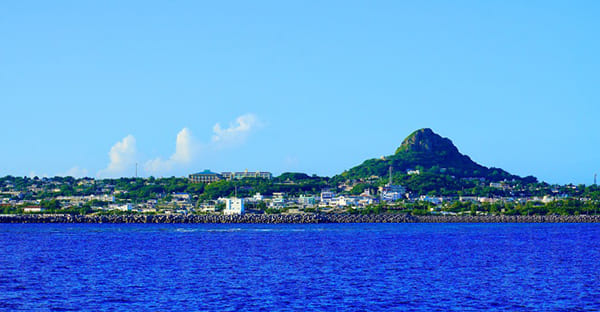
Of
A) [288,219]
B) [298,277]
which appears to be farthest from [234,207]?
[298,277]

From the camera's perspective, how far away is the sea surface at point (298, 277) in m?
38.9

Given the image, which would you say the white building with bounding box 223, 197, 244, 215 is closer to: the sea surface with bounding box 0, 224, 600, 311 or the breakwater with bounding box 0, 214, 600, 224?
the breakwater with bounding box 0, 214, 600, 224

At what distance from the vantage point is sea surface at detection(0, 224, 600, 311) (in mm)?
38938

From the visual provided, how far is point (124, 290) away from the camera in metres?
43.3

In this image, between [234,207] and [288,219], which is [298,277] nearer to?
[288,219]

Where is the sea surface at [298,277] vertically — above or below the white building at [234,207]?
below

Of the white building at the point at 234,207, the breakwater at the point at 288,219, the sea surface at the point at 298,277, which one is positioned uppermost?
the white building at the point at 234,207

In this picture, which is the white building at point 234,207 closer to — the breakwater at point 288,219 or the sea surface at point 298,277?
the breakwater at point 288,219

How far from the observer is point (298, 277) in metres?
50.1

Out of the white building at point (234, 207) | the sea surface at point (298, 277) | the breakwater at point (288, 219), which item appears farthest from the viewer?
the white building at point (234, 207)

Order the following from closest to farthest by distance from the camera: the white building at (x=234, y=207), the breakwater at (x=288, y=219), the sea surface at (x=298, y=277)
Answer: the sea surface at (x=298, y=277) → the breakwater at (x=288, y=219) → the white building at (x=234, y=207)

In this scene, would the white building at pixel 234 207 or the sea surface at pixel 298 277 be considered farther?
the white building at pixel 234 207

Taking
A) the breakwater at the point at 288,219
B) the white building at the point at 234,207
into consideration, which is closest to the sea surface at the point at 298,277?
the breakwater at the point at 288,219

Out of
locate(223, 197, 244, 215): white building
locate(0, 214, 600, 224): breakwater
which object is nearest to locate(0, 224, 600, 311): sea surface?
locate(0, 214, 600, 224): breakwater
